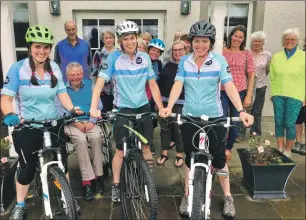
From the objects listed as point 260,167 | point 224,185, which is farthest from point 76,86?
point 260,167

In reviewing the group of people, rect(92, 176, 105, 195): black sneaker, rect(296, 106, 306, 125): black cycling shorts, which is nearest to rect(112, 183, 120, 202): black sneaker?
the group of people

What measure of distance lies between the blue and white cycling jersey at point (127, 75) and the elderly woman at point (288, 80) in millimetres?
1820

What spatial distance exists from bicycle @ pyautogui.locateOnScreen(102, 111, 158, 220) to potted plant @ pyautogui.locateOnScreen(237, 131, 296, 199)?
1.23 m

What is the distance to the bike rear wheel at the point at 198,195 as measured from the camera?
7.20 feet

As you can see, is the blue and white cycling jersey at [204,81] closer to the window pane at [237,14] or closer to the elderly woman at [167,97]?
the elderly woman at [167,97]

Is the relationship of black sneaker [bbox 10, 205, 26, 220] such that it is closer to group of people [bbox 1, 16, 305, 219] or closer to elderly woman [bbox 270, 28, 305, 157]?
group of people [bbox 1, 16, 305, 219]

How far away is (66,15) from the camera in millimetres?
5535

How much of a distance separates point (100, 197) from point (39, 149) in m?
0.97

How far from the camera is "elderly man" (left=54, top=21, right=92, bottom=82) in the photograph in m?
3.84

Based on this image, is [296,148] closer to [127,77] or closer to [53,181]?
[127,77]

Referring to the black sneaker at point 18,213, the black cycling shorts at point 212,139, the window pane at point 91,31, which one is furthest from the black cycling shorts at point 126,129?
the window pane at point 91,31

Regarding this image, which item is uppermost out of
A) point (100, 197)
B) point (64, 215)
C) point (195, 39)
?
point (195, 39)

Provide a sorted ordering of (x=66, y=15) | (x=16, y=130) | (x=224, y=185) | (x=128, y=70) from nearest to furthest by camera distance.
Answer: (x=16, y=130)
(x=128, y=70)
(x=224, y=185)
(x=66, y=15)

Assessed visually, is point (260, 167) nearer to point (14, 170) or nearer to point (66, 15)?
point (14, 170)
